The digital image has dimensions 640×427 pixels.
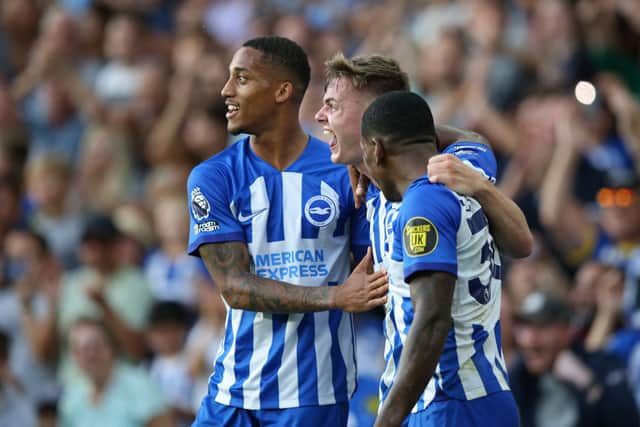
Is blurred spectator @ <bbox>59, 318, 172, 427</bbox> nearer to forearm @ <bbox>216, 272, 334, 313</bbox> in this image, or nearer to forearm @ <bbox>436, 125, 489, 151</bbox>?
forearm @ <bbox>216, 272, 334, 313</bbox>

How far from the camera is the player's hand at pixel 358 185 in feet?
16.7

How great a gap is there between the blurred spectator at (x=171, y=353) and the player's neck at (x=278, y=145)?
358cm

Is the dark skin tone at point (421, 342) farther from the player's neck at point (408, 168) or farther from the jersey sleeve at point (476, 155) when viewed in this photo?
the jersey sleeve at point (476, 155)

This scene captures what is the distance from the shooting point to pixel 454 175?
426 cm

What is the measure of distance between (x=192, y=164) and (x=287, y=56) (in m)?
5.15

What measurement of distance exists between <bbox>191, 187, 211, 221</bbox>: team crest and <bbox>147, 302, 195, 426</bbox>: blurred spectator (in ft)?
11.9

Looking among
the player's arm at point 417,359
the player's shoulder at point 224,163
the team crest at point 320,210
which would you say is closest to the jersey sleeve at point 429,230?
the player's arm at point 417,359

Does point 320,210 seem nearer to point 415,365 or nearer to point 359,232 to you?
point 359,232

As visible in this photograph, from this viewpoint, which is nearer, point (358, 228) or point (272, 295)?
point (272, 295)

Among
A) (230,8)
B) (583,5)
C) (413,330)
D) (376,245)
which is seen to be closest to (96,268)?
(230,8)

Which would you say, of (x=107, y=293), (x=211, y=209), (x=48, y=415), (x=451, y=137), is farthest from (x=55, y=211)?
(x=451, y=137)

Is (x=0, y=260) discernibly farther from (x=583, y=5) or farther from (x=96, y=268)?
(x=583, y=5)

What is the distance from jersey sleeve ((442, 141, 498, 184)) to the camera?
4.82m

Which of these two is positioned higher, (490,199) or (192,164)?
(192,164)
